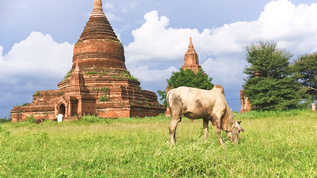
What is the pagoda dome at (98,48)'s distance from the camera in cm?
3025

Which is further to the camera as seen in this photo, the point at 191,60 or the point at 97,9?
the point at 191,60

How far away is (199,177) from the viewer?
3.67 meters

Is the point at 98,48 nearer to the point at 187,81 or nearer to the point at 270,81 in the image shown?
the point at 187,81

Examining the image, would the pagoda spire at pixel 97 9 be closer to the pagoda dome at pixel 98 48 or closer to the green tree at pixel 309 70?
the pagoda dome at pixel 98 48

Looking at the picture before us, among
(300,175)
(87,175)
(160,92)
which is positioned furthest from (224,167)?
(160,92)

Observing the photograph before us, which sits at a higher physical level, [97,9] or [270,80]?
[97,9]

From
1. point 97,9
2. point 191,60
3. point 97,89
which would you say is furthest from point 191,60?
point 97,89

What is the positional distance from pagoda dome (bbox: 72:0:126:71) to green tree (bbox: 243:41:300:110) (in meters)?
13.4

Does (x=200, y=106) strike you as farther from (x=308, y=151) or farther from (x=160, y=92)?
(x=160, y=92)

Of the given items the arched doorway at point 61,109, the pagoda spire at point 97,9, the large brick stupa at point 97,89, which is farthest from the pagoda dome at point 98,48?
the arched doorway at point 61,109

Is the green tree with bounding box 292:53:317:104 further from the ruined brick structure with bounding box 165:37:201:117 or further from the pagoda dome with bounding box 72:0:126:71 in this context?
the pagoda dome with bounding box 72:0:126:71

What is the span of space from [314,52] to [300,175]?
119ft

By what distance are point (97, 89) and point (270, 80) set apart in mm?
15460

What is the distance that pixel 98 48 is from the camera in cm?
3066
